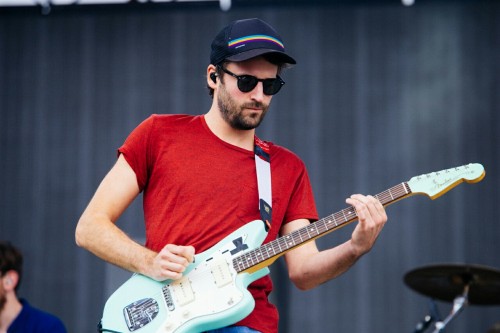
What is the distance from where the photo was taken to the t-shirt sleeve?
3025 millimetres

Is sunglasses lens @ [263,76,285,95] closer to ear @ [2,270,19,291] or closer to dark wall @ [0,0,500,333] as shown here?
ear @ [2,270,19,291]

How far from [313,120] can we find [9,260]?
8.98 feet

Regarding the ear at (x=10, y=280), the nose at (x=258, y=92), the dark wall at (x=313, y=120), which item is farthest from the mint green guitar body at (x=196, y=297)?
the dark wall at (x=313, y=120)

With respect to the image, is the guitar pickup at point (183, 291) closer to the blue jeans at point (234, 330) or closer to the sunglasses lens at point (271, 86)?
the blue jeans at point (234, 330)

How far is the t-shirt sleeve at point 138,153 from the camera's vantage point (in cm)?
303

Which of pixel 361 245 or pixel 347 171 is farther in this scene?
pixel 347 171

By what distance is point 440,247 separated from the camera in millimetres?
6367

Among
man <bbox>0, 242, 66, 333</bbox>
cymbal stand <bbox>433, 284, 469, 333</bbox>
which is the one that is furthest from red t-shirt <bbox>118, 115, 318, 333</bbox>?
cymbal stand <bbox>433, 284, 469, 333</bbox>

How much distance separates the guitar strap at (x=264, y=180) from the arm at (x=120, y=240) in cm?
34

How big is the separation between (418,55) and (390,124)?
605mm

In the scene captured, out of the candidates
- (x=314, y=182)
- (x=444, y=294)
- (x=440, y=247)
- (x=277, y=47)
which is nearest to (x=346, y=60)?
(x=314, y=182)

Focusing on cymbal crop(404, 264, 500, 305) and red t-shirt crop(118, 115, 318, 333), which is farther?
cymbal crop(404, 264, 500, 305)

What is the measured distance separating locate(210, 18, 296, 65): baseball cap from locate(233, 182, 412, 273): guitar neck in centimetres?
62

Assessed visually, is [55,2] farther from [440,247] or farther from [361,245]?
[361,245]
